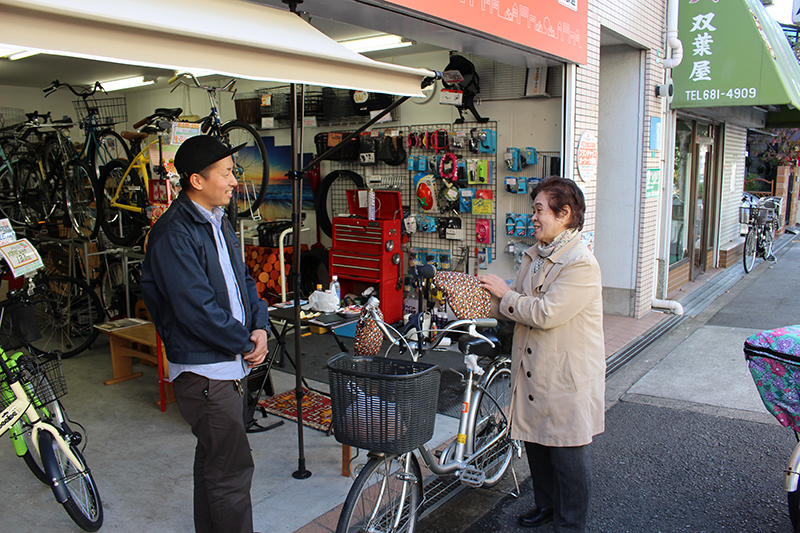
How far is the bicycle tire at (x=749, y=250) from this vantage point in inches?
443

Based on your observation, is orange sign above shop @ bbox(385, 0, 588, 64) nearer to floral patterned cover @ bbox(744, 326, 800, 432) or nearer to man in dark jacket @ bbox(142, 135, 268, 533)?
man in dark jacket @ bbox(142, 135, 268, 533)

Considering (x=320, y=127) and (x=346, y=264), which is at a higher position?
(x=320, y=127)

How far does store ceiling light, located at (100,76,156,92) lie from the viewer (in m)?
9.01

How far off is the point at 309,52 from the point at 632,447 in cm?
346

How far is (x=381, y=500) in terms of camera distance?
101 inches

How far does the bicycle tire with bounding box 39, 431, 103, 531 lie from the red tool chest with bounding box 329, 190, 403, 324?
424 centimetres

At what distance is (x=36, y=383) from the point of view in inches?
121

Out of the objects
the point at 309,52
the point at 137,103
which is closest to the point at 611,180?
the point at 309,52

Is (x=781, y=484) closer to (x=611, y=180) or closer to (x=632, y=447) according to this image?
(x=632, y=447)

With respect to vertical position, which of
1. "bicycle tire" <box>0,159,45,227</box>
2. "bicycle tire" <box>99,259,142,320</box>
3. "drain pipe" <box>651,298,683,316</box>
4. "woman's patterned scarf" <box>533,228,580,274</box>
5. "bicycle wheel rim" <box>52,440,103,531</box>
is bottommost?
"bicycle wheel rim" <box>52,440,103,531</box>

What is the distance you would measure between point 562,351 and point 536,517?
1.07 metres

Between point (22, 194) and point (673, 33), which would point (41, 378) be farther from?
point (673, 33)

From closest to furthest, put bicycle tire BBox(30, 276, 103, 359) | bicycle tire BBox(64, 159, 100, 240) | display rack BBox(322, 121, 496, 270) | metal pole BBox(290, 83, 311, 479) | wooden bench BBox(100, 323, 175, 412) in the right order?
metal pole BBox(290, 83, 311, 479) → wooden bench BBox(100, 323, 175, 412) → bicycle tire BBox(30, 276, 103, 359) → bicycle tire BBox(64, 159, 100, 240) → display rack BBox(322, 121, 496, 270)

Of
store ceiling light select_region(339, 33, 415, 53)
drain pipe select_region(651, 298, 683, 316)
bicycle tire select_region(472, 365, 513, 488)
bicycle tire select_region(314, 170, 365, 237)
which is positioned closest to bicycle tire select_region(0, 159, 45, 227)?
bicycle tire select_region(314, 170, 365, 237)
